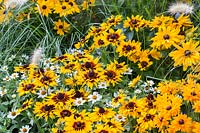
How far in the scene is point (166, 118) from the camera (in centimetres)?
207

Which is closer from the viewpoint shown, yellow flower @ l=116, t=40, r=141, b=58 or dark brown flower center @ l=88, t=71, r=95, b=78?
dark brown flower center @ l=88, t=71, r=95, b=78

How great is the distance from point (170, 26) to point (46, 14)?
932mm

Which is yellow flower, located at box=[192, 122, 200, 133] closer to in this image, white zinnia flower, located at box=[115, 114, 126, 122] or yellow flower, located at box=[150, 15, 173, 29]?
white zinnia flower, located at box=[115, 114, 126, 122]

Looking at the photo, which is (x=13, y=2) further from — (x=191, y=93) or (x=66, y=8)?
(x=191, y=93)

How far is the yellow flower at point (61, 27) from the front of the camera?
3.45m

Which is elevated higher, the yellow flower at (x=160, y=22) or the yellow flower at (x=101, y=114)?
the yellow flower at (x=160, y=22)

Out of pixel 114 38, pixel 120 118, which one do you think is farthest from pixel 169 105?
pixel 114 38

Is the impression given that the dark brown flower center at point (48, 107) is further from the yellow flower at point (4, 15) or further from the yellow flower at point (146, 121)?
the yellow flower at point (4, 15)

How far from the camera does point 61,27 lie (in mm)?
3459

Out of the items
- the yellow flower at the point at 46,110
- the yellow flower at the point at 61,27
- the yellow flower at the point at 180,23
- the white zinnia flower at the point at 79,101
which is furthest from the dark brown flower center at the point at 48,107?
the yellow flower at the point at 61,27

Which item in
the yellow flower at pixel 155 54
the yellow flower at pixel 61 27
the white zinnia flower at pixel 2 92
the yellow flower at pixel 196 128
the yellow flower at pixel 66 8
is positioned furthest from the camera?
the yellow flower at pixel 61 27

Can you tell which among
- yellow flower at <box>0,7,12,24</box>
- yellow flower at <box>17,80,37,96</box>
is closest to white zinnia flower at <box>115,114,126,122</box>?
yellow flower at <box>17,80,37,96</box>

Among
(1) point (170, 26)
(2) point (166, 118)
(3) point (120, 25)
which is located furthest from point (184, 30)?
(2) point (166, 118)

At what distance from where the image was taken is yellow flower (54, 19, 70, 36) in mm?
3450
